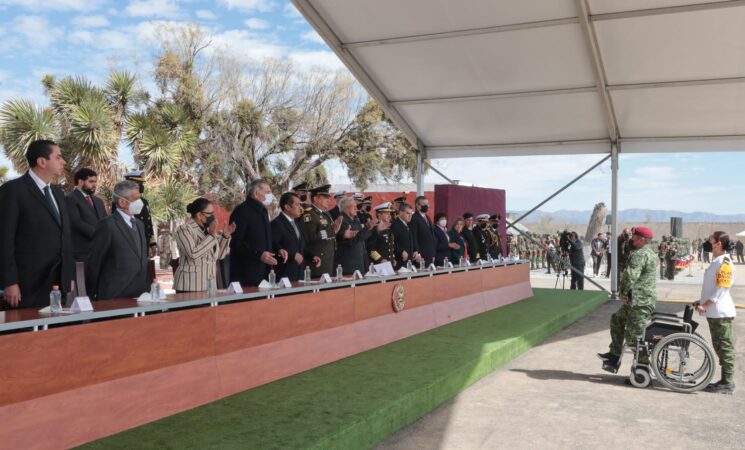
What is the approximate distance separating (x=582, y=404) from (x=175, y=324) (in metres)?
3.38

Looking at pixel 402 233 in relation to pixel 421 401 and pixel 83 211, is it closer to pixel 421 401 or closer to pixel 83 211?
pixel 83 211

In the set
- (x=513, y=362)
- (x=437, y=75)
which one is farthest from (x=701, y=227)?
(x=513, y=362)

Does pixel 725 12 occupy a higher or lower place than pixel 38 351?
higher

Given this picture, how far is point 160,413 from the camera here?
13.5 ft

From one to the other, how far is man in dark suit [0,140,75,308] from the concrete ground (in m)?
2.36

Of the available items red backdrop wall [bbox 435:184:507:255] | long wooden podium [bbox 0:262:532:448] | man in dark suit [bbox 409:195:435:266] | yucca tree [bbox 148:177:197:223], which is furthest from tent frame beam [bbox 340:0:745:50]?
yucca tree [bbox 148:177:197:223]

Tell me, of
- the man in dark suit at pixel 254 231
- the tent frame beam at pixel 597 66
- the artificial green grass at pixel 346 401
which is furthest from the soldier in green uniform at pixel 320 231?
the tent frame beam at pixel 597 66

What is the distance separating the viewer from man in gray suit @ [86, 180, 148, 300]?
4.77 metres

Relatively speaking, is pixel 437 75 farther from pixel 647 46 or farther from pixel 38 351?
pixel 38 351

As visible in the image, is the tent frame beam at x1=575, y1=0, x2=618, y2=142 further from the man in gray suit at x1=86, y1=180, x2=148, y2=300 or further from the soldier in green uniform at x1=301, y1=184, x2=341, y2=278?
the man in gray suit at x1=86, y1=180, x2=148, y2=300

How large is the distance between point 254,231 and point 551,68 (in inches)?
275

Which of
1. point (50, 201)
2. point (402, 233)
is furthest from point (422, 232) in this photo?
point (50, 201)

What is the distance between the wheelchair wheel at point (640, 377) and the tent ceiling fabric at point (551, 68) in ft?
17.1

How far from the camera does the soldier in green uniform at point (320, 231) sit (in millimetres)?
7387
